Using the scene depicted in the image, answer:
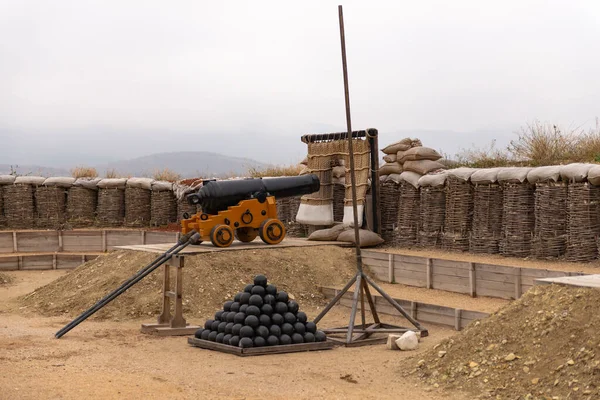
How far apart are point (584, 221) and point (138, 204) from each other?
13086mm

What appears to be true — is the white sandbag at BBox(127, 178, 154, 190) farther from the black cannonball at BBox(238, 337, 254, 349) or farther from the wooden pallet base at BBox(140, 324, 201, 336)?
the black cannonball at BBox(238, 337, 254, 349)

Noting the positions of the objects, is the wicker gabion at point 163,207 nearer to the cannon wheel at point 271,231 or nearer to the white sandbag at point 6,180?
the white sandbag at point 6,180

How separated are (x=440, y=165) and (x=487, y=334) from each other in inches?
367

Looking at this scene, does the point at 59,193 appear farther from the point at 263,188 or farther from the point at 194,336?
the point at 194,336

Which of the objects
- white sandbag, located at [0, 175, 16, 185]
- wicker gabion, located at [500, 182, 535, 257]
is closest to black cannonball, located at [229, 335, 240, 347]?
wicker gabion, located at [500, 182, 535, 257]

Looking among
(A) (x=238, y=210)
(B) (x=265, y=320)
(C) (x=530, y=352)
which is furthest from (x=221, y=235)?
(C) (x=530, y=352)

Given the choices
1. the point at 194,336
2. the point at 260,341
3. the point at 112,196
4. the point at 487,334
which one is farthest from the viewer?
the point at 112,196

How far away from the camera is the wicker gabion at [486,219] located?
622 inches

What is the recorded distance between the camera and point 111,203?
2419 cm

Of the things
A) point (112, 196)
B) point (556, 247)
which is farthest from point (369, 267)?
point (112, 196)

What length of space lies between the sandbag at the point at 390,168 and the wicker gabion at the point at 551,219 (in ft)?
11.6

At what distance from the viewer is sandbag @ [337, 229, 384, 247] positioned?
55.1ft

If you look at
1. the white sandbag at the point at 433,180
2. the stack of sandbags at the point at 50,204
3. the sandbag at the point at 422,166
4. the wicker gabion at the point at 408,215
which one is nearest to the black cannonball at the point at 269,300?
the white sandbag at the point at 433,180

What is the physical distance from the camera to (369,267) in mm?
15602
